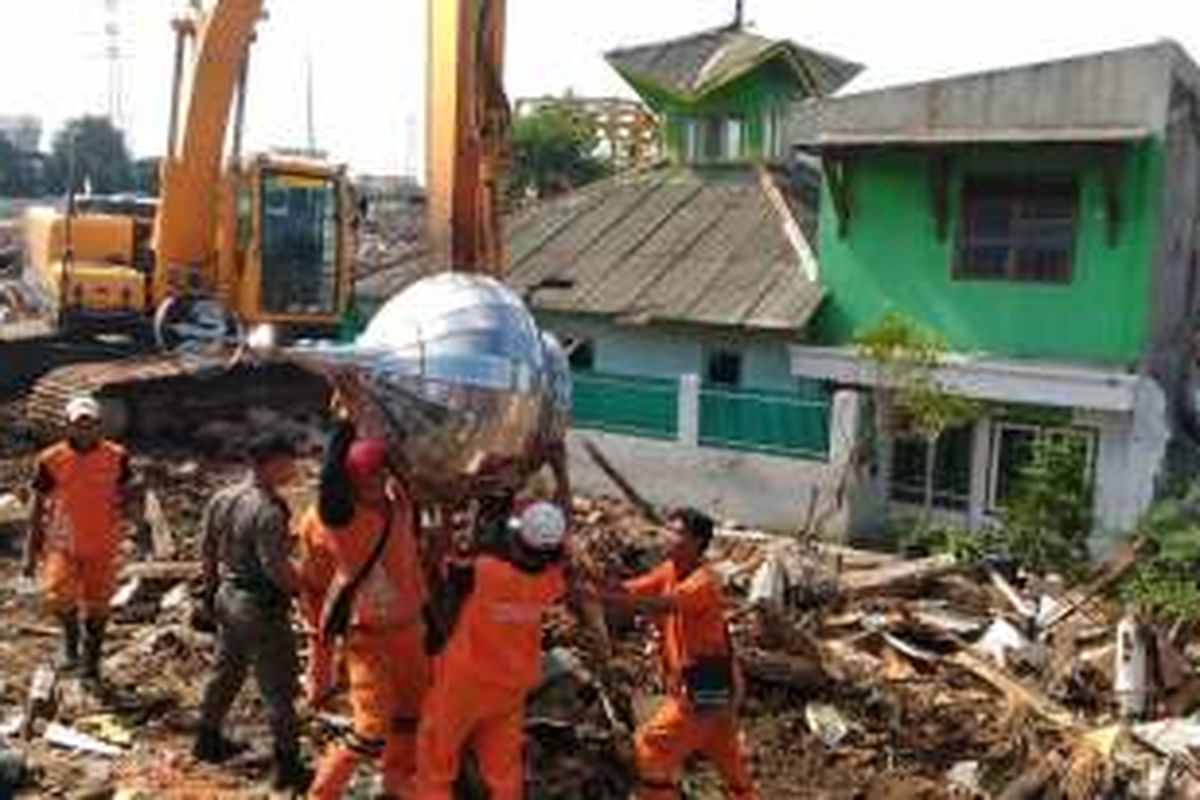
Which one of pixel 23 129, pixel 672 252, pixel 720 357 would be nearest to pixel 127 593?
pixel 720 357

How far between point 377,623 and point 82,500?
3.57 meters

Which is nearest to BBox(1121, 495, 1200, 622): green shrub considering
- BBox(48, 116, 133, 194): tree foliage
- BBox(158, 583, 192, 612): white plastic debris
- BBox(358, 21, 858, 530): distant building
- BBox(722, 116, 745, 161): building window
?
BBox(358, 21, 858, 530): distant building

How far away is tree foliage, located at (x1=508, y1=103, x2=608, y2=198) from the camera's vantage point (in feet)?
158

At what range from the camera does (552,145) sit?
48.8 m

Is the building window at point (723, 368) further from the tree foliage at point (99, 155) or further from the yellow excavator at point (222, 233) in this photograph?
the tree foliage at point (99, 155)

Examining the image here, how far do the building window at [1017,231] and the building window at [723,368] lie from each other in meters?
3.68

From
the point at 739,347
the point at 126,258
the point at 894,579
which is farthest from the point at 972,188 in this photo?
the point at 126,258

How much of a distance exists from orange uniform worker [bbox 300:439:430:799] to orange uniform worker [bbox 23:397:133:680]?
10.3ft

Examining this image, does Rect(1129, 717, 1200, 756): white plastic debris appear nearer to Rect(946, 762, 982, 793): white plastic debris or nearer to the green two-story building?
Rect(946, 762, 982, 793): white plastic debris

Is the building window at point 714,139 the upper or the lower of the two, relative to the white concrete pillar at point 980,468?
upper

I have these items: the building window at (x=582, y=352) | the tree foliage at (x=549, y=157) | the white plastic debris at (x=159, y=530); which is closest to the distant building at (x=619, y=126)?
the tree foliage at (x=549, y=157)

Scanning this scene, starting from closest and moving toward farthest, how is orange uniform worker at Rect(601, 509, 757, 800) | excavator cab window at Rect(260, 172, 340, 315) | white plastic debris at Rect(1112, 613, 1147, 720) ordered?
orange uniform worker at Rect(601, 509, 757, 800) < white plastic debris at Rect(1112, 613, 1147, 720) < excavator cab window at Rect(260, 172, 340, 315)

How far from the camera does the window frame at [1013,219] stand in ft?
71.6

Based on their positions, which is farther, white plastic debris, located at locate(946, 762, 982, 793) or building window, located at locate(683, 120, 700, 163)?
building window, located at locate(683, 120, 700, 163)
